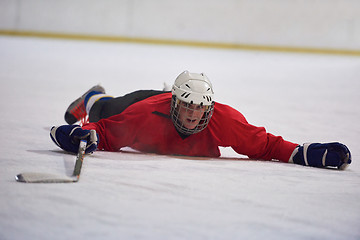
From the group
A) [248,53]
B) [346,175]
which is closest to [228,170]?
[346,175]

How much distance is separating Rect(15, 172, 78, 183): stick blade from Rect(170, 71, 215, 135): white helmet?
31.9 inches

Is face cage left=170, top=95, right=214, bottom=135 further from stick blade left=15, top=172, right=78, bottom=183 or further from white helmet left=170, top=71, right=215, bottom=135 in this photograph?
stick blade left=15, top=172, right=78, bottom=183

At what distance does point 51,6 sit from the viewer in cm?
1278

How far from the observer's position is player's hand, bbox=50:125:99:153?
286 cm

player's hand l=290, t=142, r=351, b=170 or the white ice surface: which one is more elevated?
player's hand l=290, t=142, r=351, b=170

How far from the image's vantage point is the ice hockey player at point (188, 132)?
291cm

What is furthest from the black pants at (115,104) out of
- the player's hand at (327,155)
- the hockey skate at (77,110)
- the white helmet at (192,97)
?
the player's hand at (327,155)

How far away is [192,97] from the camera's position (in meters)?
2.88

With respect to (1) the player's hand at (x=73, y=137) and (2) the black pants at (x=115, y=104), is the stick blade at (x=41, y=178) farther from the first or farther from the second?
(2) the black pants at (x=115, y=104)

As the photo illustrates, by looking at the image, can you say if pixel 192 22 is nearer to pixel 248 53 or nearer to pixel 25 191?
pixel 248 53

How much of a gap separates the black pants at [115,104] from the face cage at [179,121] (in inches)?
18.3

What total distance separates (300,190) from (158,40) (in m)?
11.0

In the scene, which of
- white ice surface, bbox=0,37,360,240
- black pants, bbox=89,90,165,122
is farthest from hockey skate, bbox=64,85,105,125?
black pants, bbox=89,90,165,122

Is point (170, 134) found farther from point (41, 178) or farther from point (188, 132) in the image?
point (41, 178)
